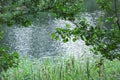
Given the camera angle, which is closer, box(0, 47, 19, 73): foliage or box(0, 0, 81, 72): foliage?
box(0, 47, 19, 73): foliage

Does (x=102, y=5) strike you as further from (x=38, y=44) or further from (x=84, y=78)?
(x=38, y=44)

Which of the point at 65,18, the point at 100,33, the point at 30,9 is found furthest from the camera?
the point at 100,33

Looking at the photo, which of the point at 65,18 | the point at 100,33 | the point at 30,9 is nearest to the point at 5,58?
the point at 30,9

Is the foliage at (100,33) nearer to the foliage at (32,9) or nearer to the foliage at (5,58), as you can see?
the foliage at (32,9)

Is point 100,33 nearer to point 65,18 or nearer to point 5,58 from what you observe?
point 65,18

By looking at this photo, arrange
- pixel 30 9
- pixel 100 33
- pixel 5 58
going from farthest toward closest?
pixel 100 33
pixel 30 9
pixel 5 58

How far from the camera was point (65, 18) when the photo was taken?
19.1 ft

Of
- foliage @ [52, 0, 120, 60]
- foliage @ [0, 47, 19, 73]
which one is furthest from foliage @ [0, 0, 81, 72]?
foliage @ [52, 0, 120, 60]

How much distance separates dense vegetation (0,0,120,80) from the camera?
545 cm

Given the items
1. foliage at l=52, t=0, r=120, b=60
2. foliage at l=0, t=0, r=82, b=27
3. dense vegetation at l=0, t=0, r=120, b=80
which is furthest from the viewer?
foliage at l=52, t=0, r=120, b=60

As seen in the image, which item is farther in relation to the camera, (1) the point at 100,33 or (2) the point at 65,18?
(1) the point at 100,33

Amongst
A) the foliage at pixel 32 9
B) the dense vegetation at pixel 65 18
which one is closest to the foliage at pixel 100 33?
the dense vegetation at pixel 65 18

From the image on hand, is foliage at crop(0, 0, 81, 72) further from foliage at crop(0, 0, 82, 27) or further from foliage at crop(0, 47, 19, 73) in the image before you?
foliage at crop(0, 47, 19, 73)

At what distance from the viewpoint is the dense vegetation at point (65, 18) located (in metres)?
5.45
